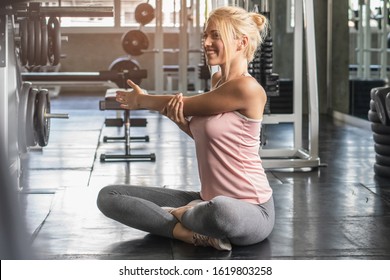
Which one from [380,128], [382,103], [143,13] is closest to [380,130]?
[380,128]

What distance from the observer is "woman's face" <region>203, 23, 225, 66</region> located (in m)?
2.10

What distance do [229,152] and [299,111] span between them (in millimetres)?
2326

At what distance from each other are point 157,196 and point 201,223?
0.34m

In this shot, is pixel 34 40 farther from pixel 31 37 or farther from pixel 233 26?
pixel 233 26

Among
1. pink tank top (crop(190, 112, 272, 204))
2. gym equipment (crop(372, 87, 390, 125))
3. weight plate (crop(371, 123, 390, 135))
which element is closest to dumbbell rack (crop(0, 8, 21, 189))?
pink tank top (crop(190, 112, 272, 204))

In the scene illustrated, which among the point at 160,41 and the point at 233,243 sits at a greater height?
the point at 160,41

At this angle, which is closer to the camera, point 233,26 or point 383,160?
point 233,26

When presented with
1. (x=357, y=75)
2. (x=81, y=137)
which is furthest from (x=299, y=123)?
(x=357, y=75)

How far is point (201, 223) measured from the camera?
2.16 meters

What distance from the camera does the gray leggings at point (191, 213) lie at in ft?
6.96

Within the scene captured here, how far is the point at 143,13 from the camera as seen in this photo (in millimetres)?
8852

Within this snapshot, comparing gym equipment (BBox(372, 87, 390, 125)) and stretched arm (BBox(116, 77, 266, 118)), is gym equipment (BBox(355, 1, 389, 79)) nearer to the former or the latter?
gym equipment (BBox(372, 87, 390, 125))

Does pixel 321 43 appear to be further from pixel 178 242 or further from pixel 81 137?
pixel 178 242
